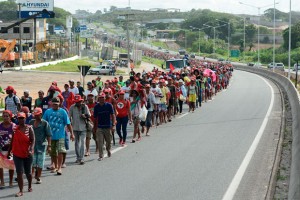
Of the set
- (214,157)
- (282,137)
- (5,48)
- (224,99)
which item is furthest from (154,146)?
(5,48)

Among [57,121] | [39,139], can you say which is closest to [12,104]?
[57,121]

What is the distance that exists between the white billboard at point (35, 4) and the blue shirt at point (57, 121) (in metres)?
76.2

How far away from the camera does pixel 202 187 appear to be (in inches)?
505

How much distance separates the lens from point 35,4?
90750 millimetres

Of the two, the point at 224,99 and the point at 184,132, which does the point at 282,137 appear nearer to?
the point at 184,132

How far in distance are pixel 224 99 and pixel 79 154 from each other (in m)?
25.0

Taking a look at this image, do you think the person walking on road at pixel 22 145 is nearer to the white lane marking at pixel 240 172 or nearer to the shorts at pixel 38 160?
the shorts at pixel 38 160

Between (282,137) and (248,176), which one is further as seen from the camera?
(282,137)

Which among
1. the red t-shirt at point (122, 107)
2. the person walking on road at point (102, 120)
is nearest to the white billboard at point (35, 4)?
the red t-shirt at point (122, 107)

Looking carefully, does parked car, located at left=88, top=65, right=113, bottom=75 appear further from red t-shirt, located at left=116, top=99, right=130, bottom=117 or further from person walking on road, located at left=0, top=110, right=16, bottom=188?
person walking on road, located at left=0, top=110, right=16, bottom=188

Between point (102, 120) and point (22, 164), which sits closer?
point (22, 164)

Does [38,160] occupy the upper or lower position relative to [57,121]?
lower

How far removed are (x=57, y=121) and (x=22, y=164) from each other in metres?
2.04

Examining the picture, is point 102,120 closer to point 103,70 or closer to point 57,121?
point 57,121
